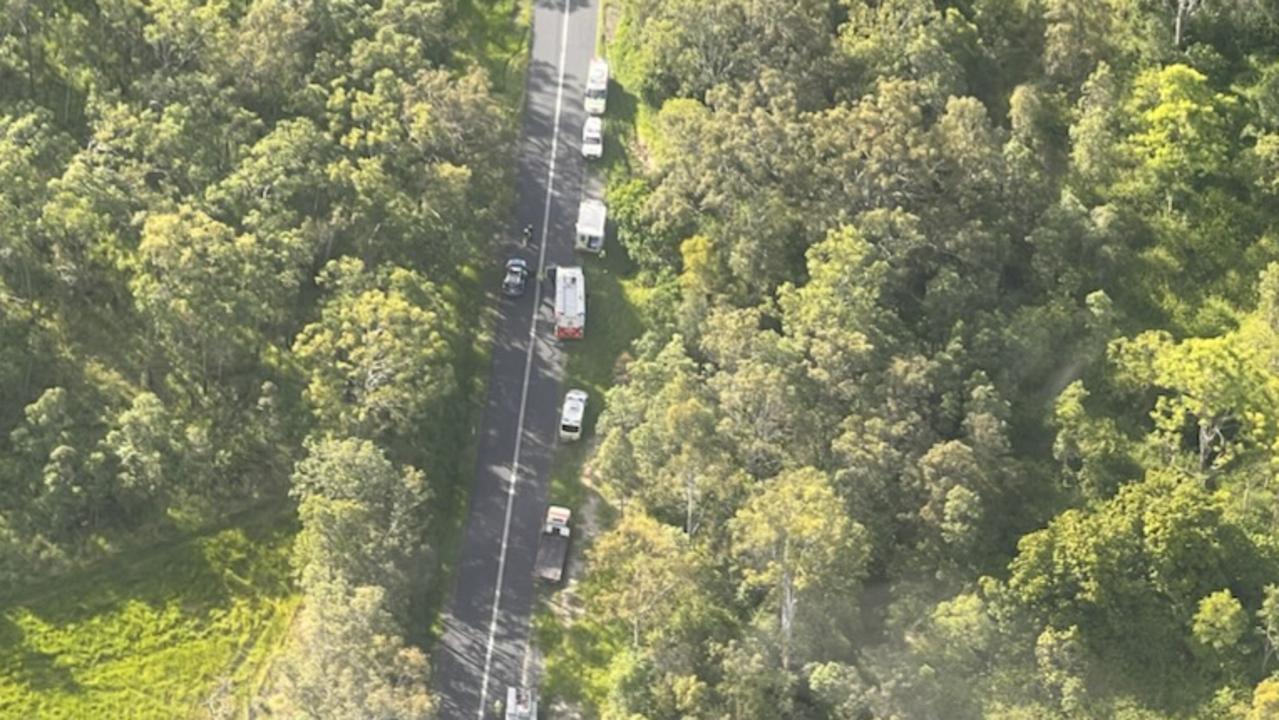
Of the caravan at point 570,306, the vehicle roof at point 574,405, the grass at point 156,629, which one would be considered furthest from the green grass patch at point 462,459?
the grass at point 156,629

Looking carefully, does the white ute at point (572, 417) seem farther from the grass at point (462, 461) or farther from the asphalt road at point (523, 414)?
the grass at point (462, 461)

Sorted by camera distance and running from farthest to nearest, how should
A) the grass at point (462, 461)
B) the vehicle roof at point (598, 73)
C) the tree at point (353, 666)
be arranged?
1. the vehicle roof at point (598, 73)
2. the grass at point (462, 461)
3. the tree at point (353, 666)

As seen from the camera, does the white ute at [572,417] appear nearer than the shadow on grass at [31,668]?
No

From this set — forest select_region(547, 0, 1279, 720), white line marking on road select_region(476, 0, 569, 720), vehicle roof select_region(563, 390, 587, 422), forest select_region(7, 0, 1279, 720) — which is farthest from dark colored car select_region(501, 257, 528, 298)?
vehicle roof select_region(563, 390, 587, 422)

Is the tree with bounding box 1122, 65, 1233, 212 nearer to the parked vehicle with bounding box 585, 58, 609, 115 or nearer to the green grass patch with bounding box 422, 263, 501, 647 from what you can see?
the parked vehicle with bounding box 585, 58, 609, 115

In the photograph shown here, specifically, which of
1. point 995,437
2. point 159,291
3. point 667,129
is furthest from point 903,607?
point 159,291

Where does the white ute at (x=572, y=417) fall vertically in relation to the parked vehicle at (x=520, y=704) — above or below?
above
